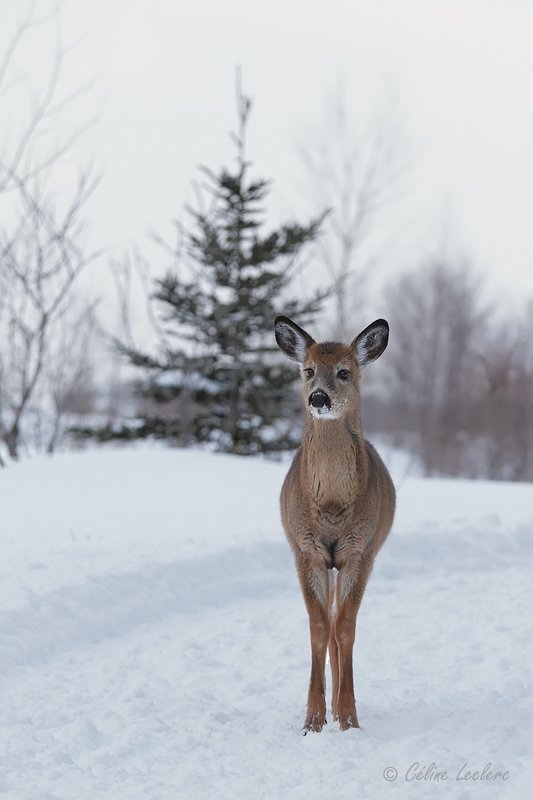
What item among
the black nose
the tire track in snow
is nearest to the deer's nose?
the black nose

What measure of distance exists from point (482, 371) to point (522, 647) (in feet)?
85.4

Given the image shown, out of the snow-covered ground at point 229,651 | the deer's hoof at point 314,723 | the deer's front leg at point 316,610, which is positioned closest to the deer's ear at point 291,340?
the deer's front leg at point 316,610

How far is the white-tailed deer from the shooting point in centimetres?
391

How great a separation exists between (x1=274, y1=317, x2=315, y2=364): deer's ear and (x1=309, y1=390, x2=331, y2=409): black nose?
1.54 ft

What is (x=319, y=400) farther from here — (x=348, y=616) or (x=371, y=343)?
(x=348, y=616)

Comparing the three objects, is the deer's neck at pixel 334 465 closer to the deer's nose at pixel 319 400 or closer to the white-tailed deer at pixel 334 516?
the white-tailed deer at pixel 334 516

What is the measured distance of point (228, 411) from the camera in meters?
16.2

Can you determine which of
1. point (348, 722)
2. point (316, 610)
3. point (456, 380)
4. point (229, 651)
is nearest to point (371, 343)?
point (316, 610)

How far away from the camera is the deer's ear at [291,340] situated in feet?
13.6

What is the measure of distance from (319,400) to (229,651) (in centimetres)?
229

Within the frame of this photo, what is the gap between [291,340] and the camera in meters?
4.20

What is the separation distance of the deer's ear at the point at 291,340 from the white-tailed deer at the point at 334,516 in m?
0.07

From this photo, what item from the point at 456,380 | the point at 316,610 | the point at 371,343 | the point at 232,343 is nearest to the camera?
the point at 316,610

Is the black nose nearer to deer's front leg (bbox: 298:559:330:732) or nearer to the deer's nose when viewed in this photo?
the deer's nose
